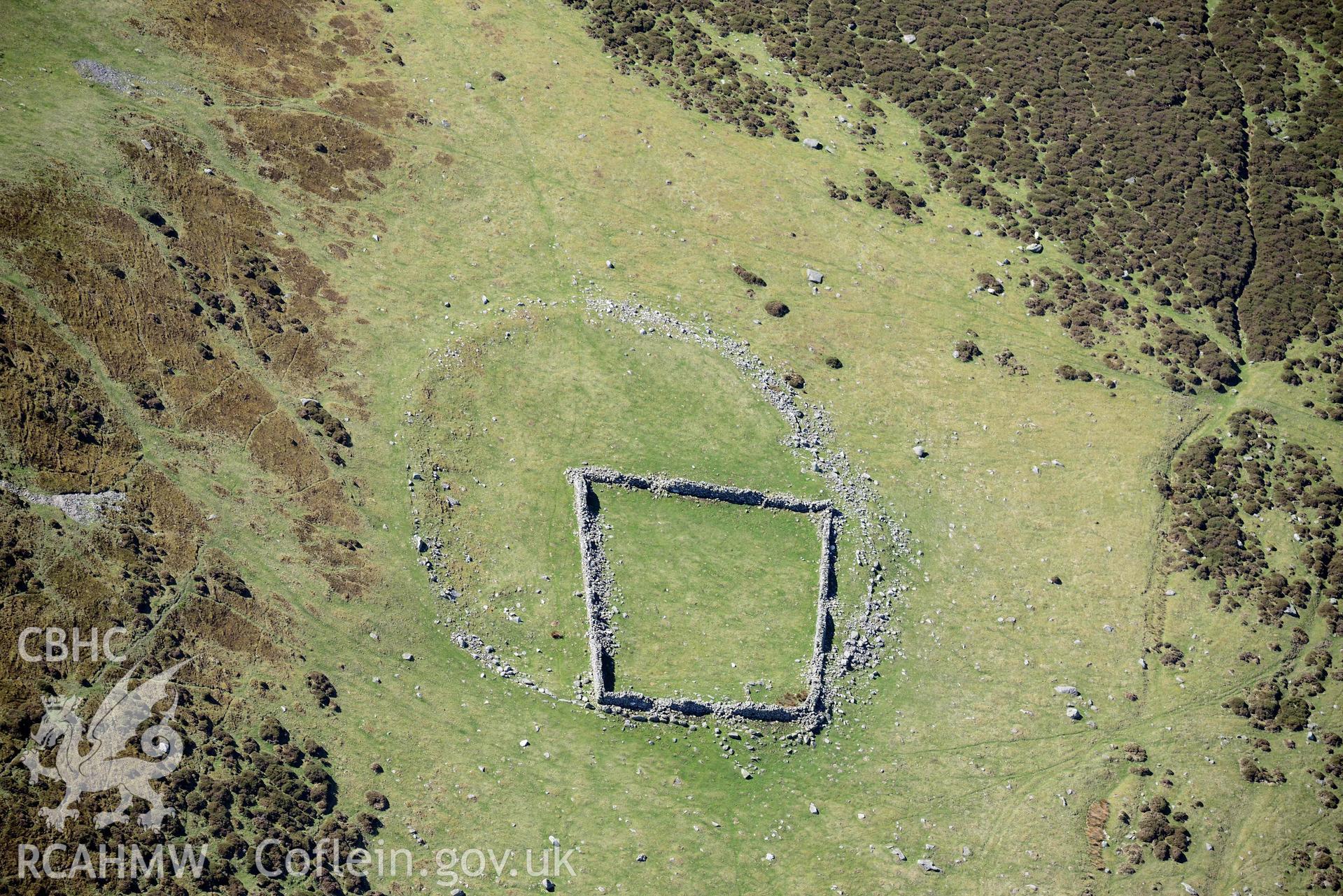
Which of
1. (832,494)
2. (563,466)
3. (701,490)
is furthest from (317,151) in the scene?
(832,494)

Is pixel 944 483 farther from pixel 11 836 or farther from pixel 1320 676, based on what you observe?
pixel 11 836

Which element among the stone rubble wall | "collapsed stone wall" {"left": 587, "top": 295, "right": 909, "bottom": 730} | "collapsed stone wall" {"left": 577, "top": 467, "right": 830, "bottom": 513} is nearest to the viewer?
the stone rubble wall

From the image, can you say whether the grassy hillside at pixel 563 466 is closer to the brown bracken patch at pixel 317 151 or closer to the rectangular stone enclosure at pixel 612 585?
the brown bracken patch at pixel 317 151

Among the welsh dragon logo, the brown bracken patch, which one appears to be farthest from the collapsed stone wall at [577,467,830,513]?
the brown bracken patch

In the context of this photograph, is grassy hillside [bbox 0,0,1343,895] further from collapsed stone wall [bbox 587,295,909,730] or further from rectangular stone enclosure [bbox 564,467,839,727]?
rectangular stone enclosure [bbox 564,467,839,727]

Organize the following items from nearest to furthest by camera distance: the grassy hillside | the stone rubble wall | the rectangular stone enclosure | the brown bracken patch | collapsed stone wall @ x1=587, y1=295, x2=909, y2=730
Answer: the stone rubble wall, the grassy hillside, the rectangular stone enclosure, collapsed stone wall @ x1=587, y1=295, x2=909, y2=730, the brown bracken patch

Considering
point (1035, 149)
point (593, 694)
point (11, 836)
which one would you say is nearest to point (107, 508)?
point (11, 836)

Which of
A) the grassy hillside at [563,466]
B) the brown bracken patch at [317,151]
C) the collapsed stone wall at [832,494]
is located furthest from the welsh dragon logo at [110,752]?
the brown bracken patch at [317,151]

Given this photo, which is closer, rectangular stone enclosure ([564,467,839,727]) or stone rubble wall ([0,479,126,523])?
stone rubble wall ([0,479,126,523])

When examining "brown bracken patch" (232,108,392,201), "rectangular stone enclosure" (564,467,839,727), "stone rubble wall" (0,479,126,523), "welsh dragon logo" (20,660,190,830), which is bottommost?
"welsh dragon logo" (20,660,190,830)
